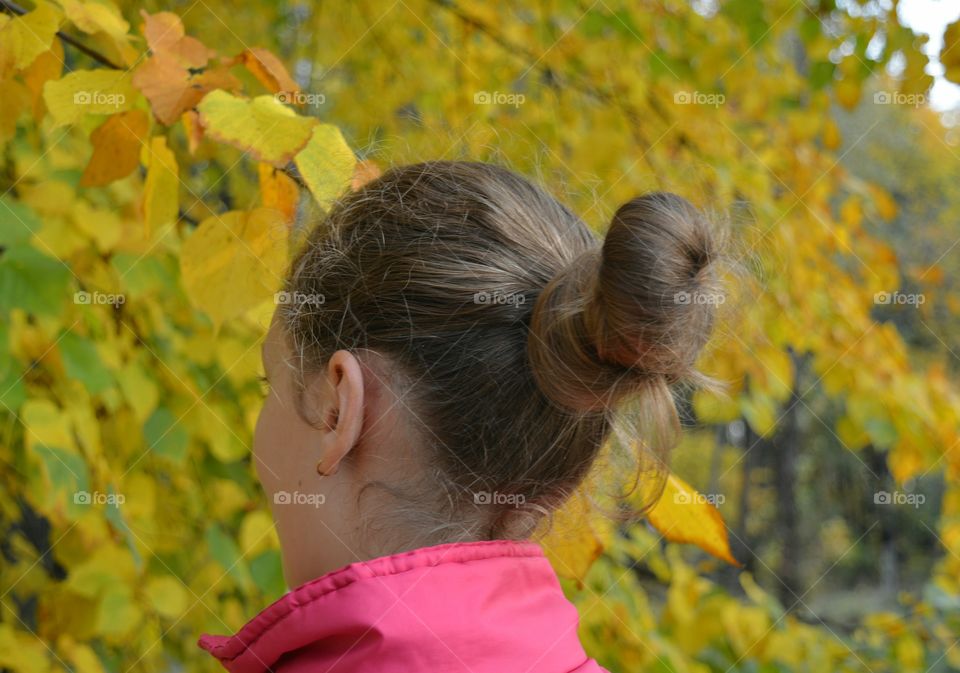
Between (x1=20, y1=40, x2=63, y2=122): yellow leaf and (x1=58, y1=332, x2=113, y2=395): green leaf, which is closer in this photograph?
(x1=20, y1=40, x2=63, y2=122): yellow leaf

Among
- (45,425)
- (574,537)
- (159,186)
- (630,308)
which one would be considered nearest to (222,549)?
(45,425)

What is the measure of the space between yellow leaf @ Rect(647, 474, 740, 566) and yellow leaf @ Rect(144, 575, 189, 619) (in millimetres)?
918

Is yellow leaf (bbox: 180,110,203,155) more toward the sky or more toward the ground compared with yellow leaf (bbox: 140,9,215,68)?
more toward the ground

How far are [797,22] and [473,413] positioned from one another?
5.41 ft

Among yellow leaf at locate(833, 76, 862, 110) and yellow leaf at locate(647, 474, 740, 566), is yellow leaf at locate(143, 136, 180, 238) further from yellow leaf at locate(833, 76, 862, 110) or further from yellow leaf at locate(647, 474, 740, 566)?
yellow leaf at locate(833, 76, 862, 110)

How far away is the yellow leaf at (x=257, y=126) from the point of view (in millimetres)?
983

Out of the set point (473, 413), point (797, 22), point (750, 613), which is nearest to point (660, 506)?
point (473, 413)

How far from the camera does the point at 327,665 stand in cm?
84

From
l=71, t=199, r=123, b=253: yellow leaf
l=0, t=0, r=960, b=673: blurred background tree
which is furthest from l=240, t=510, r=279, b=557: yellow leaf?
l=71, t=199, r=123, b=253: yellow leaf

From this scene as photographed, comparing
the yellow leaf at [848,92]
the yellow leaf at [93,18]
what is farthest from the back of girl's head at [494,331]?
the yellow leaf at [848,92]

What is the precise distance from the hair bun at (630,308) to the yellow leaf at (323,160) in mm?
304

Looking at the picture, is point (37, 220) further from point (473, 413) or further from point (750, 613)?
point (750, 613)

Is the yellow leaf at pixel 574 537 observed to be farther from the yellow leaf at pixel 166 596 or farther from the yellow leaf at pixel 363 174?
the yellow leaf at pixel 166 596

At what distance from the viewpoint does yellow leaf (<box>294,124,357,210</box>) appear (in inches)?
41.6
